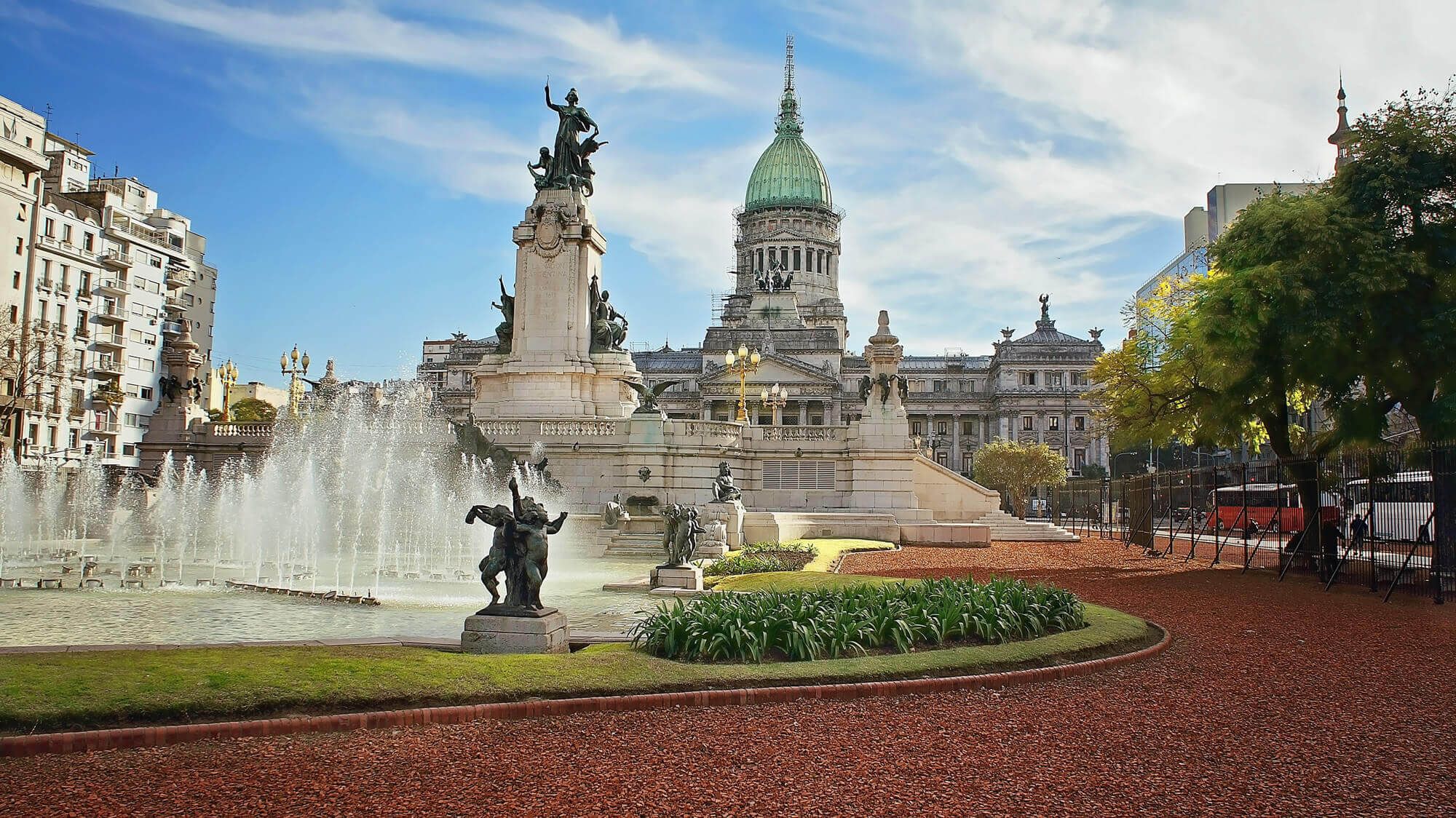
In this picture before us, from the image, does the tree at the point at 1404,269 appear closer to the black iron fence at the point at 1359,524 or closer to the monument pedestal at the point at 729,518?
the black iron fence at the point at 1359,524

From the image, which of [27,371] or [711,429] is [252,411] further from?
[711,429]

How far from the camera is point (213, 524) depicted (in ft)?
104

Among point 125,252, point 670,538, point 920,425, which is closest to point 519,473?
point 670,538

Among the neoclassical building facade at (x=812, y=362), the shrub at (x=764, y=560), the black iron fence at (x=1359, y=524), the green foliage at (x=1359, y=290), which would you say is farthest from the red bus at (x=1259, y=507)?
the neoclassical building facade at (x=812, y=362)

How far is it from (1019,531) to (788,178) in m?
98.6

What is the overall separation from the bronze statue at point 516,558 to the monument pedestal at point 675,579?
750cm

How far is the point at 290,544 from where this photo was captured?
29.0m

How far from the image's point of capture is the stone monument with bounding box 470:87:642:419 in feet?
127

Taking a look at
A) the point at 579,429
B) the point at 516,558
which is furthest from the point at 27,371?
the point at 516,558

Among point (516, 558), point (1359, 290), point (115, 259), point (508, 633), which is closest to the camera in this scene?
point (508, 633)

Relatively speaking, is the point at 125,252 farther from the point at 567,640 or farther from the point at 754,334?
the point at 567,640

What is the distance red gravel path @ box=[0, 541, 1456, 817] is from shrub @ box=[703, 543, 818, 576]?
11730mm

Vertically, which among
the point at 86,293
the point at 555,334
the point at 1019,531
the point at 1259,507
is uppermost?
the point at 86,293

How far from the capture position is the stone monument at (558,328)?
38781 mm
